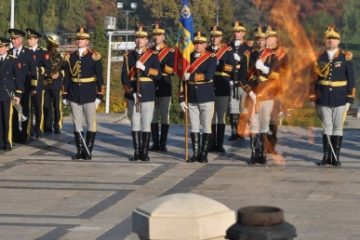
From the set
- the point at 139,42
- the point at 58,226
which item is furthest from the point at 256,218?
the point at 139,42

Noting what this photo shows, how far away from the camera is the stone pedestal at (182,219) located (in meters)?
6.82

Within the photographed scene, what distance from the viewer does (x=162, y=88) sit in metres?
16.3

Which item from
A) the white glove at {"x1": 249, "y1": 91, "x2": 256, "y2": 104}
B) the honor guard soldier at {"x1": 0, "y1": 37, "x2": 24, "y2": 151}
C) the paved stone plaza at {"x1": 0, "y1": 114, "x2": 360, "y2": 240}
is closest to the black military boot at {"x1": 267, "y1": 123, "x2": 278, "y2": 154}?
the paved stone plaza at {"x1": 0, "y1": 114, "x2": 360, "y2": 240}

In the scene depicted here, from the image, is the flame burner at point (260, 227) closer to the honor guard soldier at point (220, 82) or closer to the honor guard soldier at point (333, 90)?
the honor guard soldier at point (333, 90)

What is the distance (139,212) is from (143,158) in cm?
858

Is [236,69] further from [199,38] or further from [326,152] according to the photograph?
[326,152]

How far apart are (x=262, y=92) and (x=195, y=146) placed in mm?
1144

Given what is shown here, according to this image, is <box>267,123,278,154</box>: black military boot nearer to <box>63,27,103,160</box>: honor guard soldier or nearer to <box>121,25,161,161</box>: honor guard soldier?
<box>121,25,161,161</box>: honor guard soldier

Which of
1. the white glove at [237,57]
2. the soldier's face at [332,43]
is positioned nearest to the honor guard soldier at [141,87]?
the white glove at [237,57]

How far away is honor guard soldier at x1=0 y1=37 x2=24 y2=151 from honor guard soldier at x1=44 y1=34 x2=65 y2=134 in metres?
1.79

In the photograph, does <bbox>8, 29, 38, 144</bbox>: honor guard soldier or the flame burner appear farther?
<bbox>8, 29, 38, 144</bbox>: honor guard soldier

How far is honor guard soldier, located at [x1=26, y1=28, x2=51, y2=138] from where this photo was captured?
58.9ft

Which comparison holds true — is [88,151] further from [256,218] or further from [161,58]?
[256,218]

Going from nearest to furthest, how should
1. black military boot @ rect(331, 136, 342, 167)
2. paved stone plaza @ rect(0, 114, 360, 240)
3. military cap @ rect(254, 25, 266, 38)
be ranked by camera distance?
1. paved stone plaza @ rect(0, 114, 360, 240)
2. black military boot @ rect(331, 136, 342, 167)
3. military cap @ rect(254, 25, 266, 38)
